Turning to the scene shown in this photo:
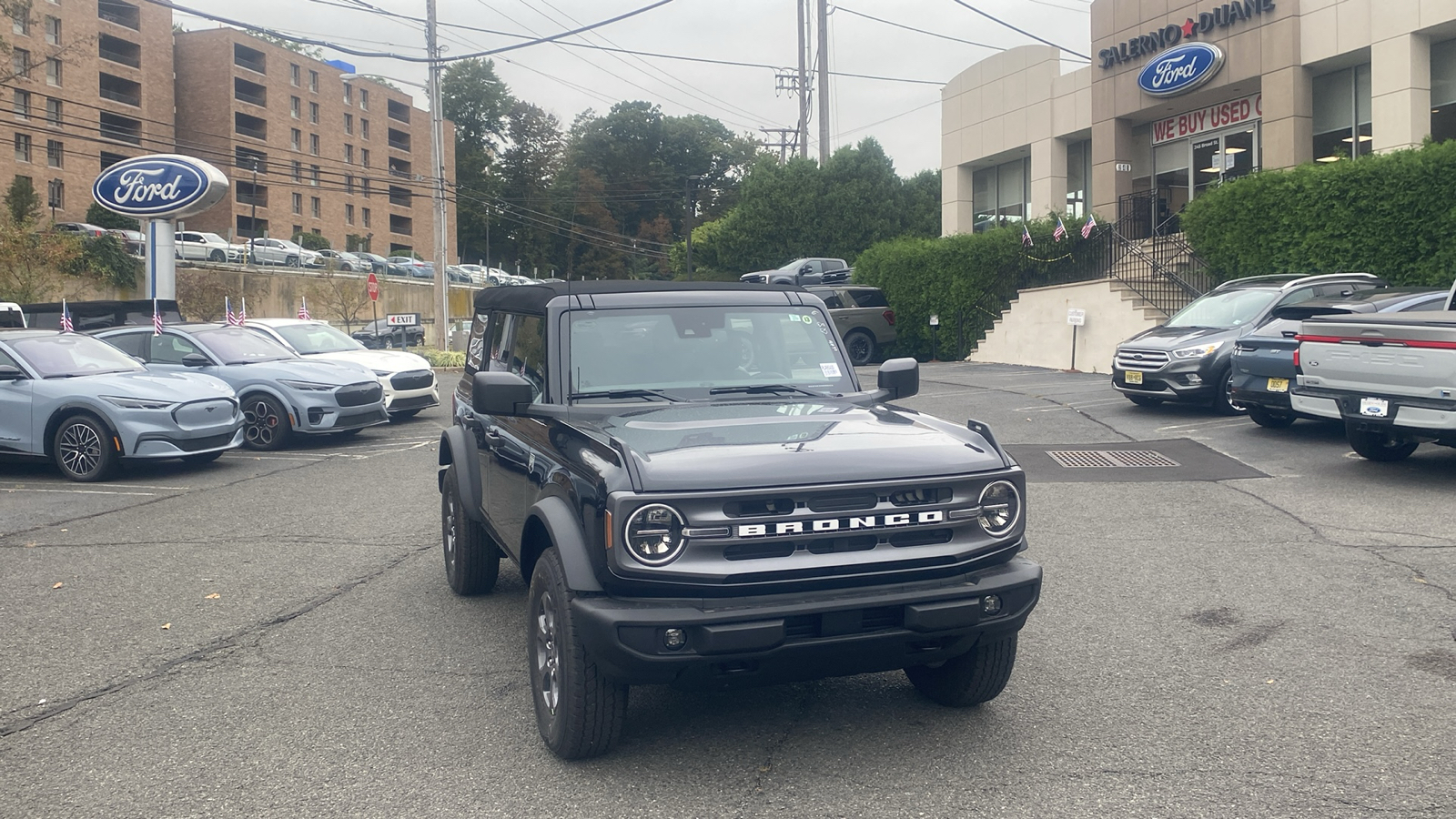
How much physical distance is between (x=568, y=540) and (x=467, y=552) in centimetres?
274

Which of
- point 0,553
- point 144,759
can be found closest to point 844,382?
point 144,759

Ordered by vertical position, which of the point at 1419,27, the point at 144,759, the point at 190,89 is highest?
the point at 190,89

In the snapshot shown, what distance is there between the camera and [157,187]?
85.4 ft

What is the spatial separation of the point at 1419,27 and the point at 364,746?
2391 cm

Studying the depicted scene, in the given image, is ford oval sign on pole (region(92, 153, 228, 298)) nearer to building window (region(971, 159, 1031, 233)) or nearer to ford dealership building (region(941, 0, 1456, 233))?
ford dealership building (region(941, 0, 1456, 233))

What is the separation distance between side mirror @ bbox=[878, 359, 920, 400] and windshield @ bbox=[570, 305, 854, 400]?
15 cm

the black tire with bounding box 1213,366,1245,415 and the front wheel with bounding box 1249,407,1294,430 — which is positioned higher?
the black tire with bounding box 1213,366,1245,415

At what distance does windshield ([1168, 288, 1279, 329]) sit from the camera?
610 inches

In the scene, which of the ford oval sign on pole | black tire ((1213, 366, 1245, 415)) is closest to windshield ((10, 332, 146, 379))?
black tire ((1213, 366, 1245, 415))

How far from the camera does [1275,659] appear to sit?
552 centimetres

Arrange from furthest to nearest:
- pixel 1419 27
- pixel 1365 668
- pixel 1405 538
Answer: pixel 1419 27, pixel 1405 538, pixel 1365 668

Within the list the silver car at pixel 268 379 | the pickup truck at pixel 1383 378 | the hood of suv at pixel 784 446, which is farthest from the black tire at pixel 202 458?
the pickup truck at pixel 1383 378

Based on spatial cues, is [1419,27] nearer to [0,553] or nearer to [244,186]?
[0,553]

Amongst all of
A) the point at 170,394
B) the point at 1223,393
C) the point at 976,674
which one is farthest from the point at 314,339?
the point at 976,674
